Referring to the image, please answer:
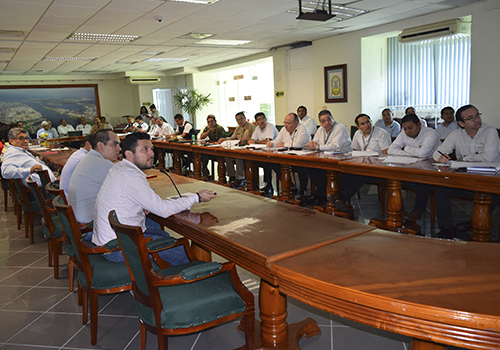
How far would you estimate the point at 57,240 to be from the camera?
3244 mm

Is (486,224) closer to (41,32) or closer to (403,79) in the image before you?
(403,79)

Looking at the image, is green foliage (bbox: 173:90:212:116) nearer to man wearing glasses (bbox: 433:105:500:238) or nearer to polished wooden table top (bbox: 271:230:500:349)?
man wearing glasses (bbox: 433:105:500:238)

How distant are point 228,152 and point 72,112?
37.8ft

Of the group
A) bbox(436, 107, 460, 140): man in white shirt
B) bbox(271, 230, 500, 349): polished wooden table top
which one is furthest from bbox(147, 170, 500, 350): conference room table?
bbox(436, 107, 460, 140): man in white shirt

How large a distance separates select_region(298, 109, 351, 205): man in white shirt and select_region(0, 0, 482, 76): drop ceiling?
1.82 metres

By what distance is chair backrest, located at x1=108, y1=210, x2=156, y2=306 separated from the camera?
1639mm

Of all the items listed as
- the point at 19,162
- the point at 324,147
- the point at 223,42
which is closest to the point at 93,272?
the point at 19,162

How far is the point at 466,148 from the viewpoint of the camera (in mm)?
3984

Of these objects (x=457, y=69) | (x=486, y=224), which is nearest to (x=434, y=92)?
(x=457, y=69)

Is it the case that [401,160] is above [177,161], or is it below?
above

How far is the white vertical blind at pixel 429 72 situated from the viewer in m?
7.40

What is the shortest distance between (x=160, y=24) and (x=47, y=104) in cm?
1038

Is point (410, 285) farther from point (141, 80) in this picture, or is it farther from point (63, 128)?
point (63, 128)

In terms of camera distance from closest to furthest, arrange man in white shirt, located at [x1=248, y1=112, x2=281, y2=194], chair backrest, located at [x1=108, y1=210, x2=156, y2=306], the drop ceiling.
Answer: chair backrest, located at [x1=108, y1=210, x2=156, y2=306], the drop ceiling, man in white shirt, located at [x1=248, y1=112, x2=281, y2=194]
